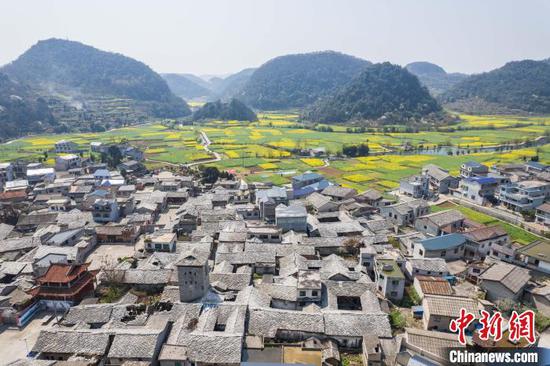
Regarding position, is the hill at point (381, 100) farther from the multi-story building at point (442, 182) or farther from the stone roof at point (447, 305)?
the stone roof at point (447, 305)

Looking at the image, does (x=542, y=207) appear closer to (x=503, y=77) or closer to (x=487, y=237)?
(x=487, y=237)

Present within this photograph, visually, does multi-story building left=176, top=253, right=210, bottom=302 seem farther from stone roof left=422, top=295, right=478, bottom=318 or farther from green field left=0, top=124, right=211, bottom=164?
green field left=0, top=124, right=211, bottom=164

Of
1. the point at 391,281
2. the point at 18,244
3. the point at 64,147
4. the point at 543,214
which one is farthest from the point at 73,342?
the point at 64,147

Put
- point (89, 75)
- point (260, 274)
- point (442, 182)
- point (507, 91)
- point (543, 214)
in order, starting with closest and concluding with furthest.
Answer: point (260, 274) < point (543, 214) < point (442, 182) < point (507, 91) < point (89, 75)

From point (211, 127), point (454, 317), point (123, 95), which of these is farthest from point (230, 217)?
point (123, 95)

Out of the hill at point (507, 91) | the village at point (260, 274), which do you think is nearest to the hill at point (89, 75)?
the village at point (260, 274)

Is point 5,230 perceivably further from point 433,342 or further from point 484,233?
point 484,233
